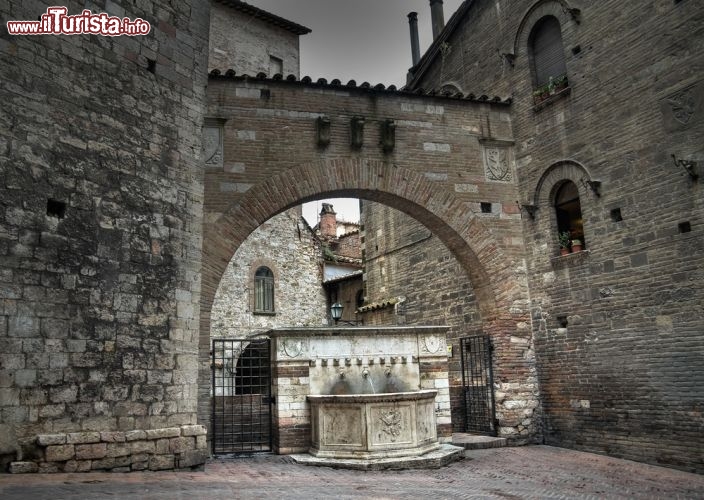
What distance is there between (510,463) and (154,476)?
Answer: 16.0 ft

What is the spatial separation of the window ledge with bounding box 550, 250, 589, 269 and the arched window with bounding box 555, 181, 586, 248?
0.27m

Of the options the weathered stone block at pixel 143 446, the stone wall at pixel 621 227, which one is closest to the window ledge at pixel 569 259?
the stone wall at pixel 621 227

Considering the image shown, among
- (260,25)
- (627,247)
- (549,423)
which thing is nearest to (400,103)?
(627,247)

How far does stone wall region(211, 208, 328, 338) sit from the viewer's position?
63.0 ft

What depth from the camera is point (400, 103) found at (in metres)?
10.8

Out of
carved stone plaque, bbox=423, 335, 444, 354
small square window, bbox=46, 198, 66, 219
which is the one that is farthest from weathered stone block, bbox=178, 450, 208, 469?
carved stone plaque, bbox=423, 335, 444, 354

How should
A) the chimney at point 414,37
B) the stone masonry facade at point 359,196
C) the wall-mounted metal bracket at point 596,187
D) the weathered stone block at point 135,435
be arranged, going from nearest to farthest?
1. the stone masonry facade at point 359,196
2. the weathered stone block at point 135,435
3. the wall-mounted metal bracket at point 596,187
4. the chimney at point 414,37

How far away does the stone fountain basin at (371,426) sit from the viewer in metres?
8.09

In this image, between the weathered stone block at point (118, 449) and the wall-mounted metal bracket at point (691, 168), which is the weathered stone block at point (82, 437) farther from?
the wall-mounted metal bracket at point (691, 168)

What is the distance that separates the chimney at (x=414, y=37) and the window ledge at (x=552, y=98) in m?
6.64

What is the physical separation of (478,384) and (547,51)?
6.25 meters

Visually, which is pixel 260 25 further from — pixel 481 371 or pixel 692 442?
pixel 692 442

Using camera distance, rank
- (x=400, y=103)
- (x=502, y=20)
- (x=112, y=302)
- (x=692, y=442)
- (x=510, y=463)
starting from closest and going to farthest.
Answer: (x=112, y=302) < (x=692, y=442) < (x=510, y=463) < (x=400, y=103) < (x=502, y=20)

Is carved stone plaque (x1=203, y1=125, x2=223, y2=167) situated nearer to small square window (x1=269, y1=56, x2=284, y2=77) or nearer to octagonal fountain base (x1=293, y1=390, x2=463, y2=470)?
octagonal fountain base (x1=293, y1=390, x2=463, y2=470)
